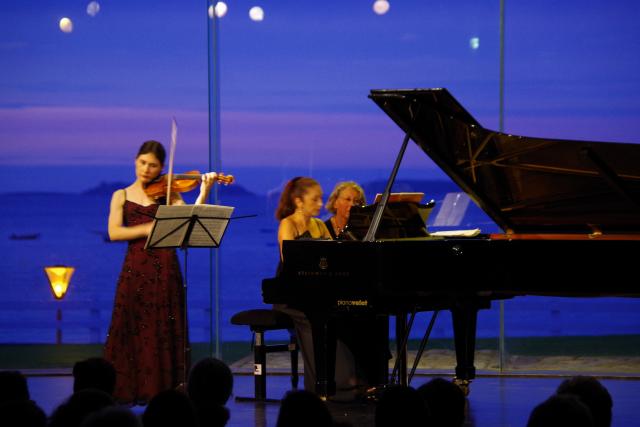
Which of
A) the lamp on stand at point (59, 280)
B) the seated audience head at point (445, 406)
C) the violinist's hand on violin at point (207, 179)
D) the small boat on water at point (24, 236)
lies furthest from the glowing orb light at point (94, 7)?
the seated audience head at point (445, 406)

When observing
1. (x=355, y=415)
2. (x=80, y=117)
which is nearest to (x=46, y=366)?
(x=80, y=117)

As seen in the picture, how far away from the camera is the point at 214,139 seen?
8273 mm

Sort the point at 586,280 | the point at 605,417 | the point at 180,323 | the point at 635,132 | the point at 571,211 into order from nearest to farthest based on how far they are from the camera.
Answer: the point at 605,417 → the point at 586,280 → the point at 571,211 → the point at 180,323 → the point at 635,132

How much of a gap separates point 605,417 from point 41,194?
553 cm

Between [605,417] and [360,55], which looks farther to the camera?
[360,55]

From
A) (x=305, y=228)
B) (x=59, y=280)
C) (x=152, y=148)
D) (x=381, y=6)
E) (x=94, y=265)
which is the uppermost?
(x=381, y=6)

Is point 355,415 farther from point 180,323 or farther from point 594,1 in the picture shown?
point 594,1

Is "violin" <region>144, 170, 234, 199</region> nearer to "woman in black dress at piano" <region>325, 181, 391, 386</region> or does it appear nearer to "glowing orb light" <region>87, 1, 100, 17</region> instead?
"woman in black dress at piano" <region>325, 181, 391, 386</region>

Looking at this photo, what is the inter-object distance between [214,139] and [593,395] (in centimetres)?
485

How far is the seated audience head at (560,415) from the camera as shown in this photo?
317cm

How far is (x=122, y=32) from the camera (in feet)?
27.6

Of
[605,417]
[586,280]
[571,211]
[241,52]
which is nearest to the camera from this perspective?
[605,417]

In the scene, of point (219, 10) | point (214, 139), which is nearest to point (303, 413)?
point (214, 139)

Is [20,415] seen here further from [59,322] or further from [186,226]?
[59,322]
